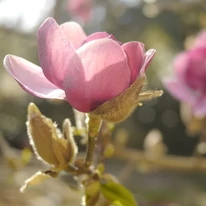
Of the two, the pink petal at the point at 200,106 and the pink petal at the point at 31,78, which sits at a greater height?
the pink petal at the point at 31,78

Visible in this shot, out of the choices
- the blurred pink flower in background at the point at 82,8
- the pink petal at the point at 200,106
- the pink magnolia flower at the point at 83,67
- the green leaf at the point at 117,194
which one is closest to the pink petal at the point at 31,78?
the pink magnolia flower at the point at 83,67

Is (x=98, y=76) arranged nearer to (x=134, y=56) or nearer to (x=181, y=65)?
(x=134, y=56)

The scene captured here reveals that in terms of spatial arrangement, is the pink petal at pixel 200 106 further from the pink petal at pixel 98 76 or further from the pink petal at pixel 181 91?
the pink petal at pixel 98 76

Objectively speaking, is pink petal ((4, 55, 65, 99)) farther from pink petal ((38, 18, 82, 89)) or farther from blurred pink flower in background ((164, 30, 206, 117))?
blurred pink flower in background ((164, 30, 206, 117))

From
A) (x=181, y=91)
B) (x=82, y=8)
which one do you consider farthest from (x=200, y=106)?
(x=82, y=8)

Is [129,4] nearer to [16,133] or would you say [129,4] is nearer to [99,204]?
[99,204]

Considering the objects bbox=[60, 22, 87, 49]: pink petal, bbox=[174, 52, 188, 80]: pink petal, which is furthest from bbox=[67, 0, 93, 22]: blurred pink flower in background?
bbox=[60, 22, 87, 49]: pink petal
